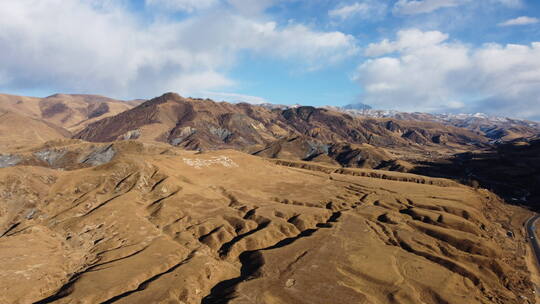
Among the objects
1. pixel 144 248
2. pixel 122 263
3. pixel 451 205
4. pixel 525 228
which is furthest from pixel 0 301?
pixel 525 228

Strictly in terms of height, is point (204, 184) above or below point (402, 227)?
above

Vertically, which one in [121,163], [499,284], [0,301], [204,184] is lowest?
[499,284]

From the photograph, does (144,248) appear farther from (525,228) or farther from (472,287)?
(525,228)

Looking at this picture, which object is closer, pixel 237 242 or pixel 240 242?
pixel 237 242

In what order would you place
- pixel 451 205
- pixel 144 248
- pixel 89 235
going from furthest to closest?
pixel 451 205 < pixel 89 235 < pixel 144 248

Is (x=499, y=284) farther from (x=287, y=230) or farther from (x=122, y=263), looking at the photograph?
(x=122, y=263)

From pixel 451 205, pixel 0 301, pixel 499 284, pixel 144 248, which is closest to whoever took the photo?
pixel 0 301

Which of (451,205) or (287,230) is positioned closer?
(287,230)
